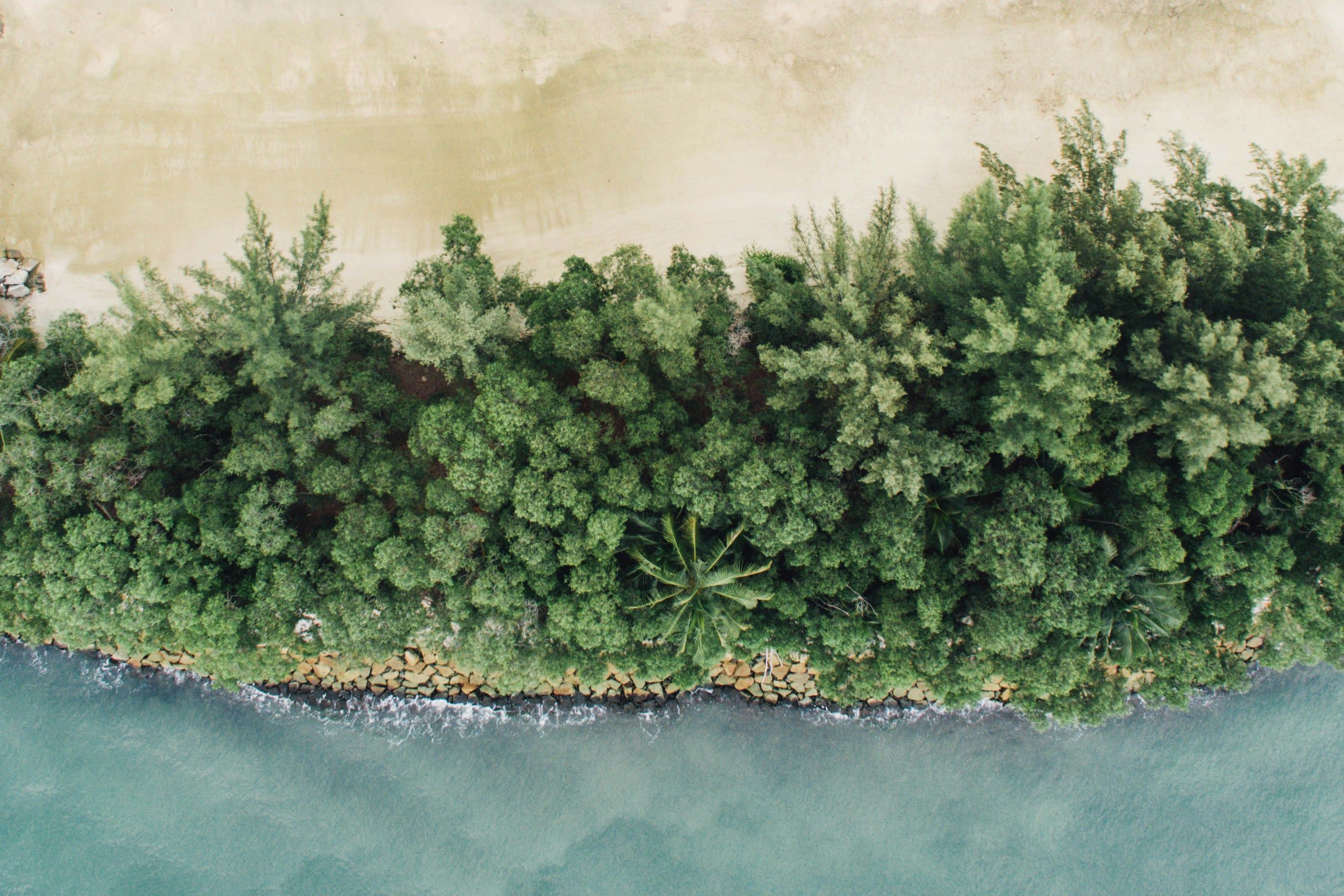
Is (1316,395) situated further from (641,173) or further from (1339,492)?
(641,173)

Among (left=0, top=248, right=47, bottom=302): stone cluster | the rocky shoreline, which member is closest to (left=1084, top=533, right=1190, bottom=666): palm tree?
the rocky shoreline

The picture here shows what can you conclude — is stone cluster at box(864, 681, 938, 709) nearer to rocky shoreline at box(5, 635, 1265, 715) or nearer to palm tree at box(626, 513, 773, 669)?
rocky shoreline at box(5, 635, 1265, 715)

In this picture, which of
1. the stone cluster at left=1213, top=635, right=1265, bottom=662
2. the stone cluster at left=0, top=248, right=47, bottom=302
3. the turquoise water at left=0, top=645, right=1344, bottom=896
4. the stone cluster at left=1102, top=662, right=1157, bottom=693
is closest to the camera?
the stone cluster at left=1102, top=662, right=1157, bottom=693

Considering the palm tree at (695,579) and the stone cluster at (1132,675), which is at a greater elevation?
the palm tree at (695,579)

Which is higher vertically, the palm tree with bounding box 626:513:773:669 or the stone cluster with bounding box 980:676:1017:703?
the palm tree with bounding box 626:513:773:669

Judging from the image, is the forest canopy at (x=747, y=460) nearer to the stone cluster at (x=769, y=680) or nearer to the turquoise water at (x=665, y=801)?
the stone cluster at (x=769, y=680)

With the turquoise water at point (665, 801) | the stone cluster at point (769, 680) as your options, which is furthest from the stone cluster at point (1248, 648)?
the stone cluster at point (769, 680)
